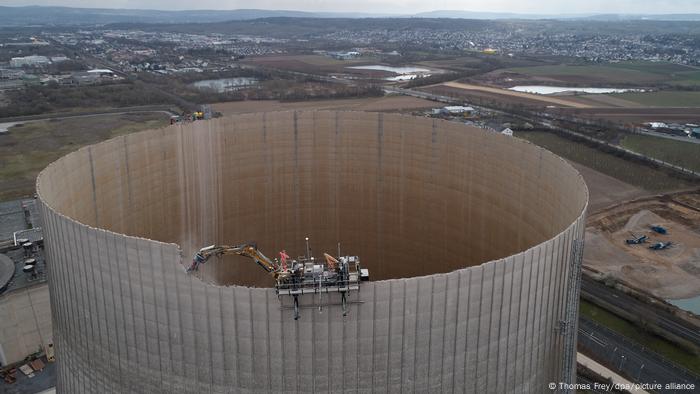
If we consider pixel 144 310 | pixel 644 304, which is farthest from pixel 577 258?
pixel 644 304

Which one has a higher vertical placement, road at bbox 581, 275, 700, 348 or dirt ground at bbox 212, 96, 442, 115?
dirt ground at bbox 212, 96, 442, 115

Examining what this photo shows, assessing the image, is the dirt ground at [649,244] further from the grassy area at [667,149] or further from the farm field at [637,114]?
the farm field at [637,114]

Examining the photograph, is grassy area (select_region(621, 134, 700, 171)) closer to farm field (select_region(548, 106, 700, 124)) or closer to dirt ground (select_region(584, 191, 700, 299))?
farm field (select_region(548, 106, 700, 124))

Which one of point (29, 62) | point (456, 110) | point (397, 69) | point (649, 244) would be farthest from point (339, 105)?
point (29, 62)

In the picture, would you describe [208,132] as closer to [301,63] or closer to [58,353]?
[58,353]

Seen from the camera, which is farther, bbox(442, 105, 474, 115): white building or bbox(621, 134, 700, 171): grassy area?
bbox(442, 105, 474, 115): white building

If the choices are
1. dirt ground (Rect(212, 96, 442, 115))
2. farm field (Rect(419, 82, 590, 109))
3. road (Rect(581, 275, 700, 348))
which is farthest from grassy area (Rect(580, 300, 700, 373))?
farm field (Rect(419, 82, 590, 109))
